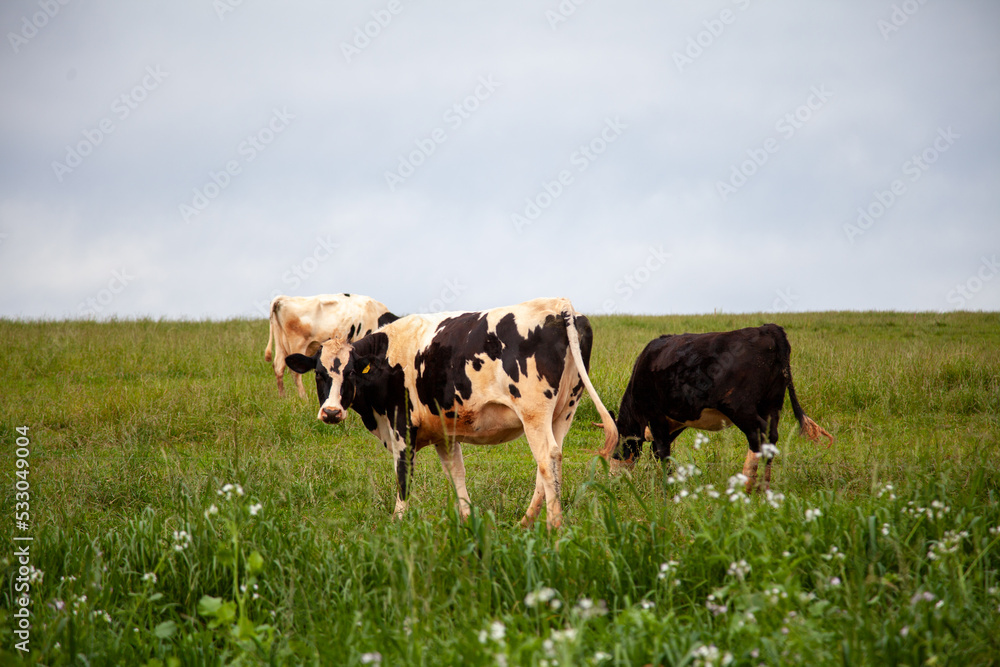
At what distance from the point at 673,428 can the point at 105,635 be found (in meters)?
5.66

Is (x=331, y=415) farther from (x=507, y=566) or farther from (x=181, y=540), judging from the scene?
(x=507, y=566)

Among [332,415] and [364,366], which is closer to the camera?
[332,415]

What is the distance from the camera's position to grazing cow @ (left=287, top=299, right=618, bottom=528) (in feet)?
18.6

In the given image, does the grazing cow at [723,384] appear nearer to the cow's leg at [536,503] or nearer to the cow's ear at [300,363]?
the cow's leg at [536,503]

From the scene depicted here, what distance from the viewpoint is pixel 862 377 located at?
1066 centimetres

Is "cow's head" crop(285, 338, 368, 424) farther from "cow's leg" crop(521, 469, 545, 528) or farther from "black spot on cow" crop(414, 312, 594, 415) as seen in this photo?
"cow's leg" crop(521, 469, 545, 528)

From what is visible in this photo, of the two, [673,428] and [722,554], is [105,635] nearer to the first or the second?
[722,554]

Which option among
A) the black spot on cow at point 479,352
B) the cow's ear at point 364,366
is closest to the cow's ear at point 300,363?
the cow's ear at point 364,366

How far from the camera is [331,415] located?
6.13 meters

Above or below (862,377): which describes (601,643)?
below

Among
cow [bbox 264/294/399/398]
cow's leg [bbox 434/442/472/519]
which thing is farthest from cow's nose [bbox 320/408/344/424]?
cow [bbox 264/294/399/398]

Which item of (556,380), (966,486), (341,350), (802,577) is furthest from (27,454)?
(966,486)

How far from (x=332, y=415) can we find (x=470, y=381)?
4.20 feet

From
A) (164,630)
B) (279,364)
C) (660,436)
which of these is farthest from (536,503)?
(279,364)
